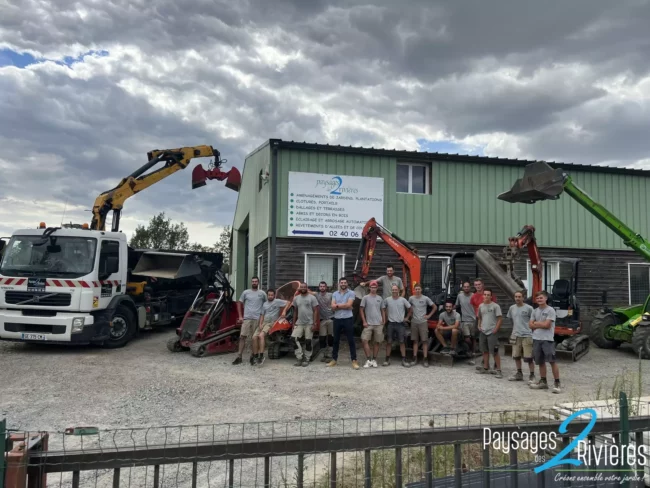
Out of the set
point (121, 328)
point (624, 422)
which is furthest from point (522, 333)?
point (121, 328)

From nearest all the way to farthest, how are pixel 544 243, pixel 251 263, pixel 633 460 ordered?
pixel 633 460 < pixel 544 243 < pixel 251 263

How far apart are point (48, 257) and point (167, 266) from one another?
3.65 metres

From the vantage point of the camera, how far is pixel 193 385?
8.73m

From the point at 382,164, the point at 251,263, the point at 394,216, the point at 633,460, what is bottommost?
the point at 633,460

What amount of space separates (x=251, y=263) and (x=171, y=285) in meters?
4.25

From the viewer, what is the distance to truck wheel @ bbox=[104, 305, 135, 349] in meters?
12.1

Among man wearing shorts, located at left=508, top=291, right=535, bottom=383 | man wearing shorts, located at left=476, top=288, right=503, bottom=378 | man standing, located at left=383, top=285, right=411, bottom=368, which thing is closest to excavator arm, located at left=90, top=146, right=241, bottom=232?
man standing, located at left=383, top=285, right=411, bottom=368

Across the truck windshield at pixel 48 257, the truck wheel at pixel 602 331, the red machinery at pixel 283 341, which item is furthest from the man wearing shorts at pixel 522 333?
the truck windshield at pixel 48 257

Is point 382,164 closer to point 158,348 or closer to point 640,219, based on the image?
point 158,348

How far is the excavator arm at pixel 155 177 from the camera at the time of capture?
14531 mm

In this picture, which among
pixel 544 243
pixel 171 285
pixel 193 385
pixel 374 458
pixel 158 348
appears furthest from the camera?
pixel 544 243

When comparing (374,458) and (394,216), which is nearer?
(374,458)

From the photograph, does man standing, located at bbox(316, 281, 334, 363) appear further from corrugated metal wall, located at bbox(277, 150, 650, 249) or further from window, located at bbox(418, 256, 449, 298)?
window, located at bbox(418, 256, 449, 298)

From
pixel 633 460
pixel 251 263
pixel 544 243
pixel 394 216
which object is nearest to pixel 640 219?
pixel 544 243
